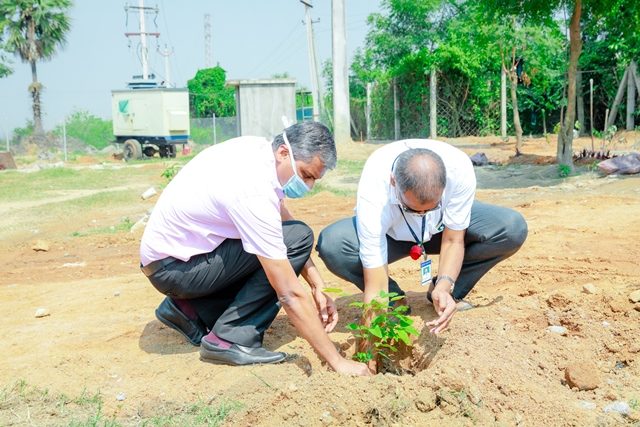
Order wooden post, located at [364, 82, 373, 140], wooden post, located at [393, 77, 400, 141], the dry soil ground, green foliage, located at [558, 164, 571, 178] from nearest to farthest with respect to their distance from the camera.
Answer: the dry soil ground < green foliage, located at [558, 164, 571, 178] < wooden post, located at [393, 77, 400, 141] < wooden post, located at [364, 82, 373, 140]

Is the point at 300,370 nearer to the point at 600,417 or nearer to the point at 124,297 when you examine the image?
the point at 600,417

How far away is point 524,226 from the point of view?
3824 mm

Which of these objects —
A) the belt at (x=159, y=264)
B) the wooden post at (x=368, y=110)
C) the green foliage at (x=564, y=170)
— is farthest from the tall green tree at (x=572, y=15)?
the wooden post at (x=368, y=110)

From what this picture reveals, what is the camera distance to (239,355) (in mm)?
3342

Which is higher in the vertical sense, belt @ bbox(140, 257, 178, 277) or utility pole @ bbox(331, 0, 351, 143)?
utility pole @ bbox(331, 0, 351, 143)

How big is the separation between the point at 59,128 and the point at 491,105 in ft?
65.6

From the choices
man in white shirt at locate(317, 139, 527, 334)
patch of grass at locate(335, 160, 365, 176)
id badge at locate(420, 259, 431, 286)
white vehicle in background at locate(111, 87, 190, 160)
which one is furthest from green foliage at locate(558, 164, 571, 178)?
white vehicle in background at locate(111, 87, 190, 160)

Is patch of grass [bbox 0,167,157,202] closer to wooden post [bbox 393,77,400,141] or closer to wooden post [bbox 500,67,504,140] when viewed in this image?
wooden post [bbox 393,77,400,141]

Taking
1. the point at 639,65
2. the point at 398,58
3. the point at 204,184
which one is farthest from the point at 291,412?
the point at 398,58

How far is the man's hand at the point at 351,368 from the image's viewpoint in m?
2.95

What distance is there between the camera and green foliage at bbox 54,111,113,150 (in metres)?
32.0

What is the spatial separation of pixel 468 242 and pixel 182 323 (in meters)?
1.56

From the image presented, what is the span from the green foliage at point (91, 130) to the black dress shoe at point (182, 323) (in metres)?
29.4

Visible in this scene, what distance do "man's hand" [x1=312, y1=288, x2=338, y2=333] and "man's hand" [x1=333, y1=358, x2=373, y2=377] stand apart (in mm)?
449
